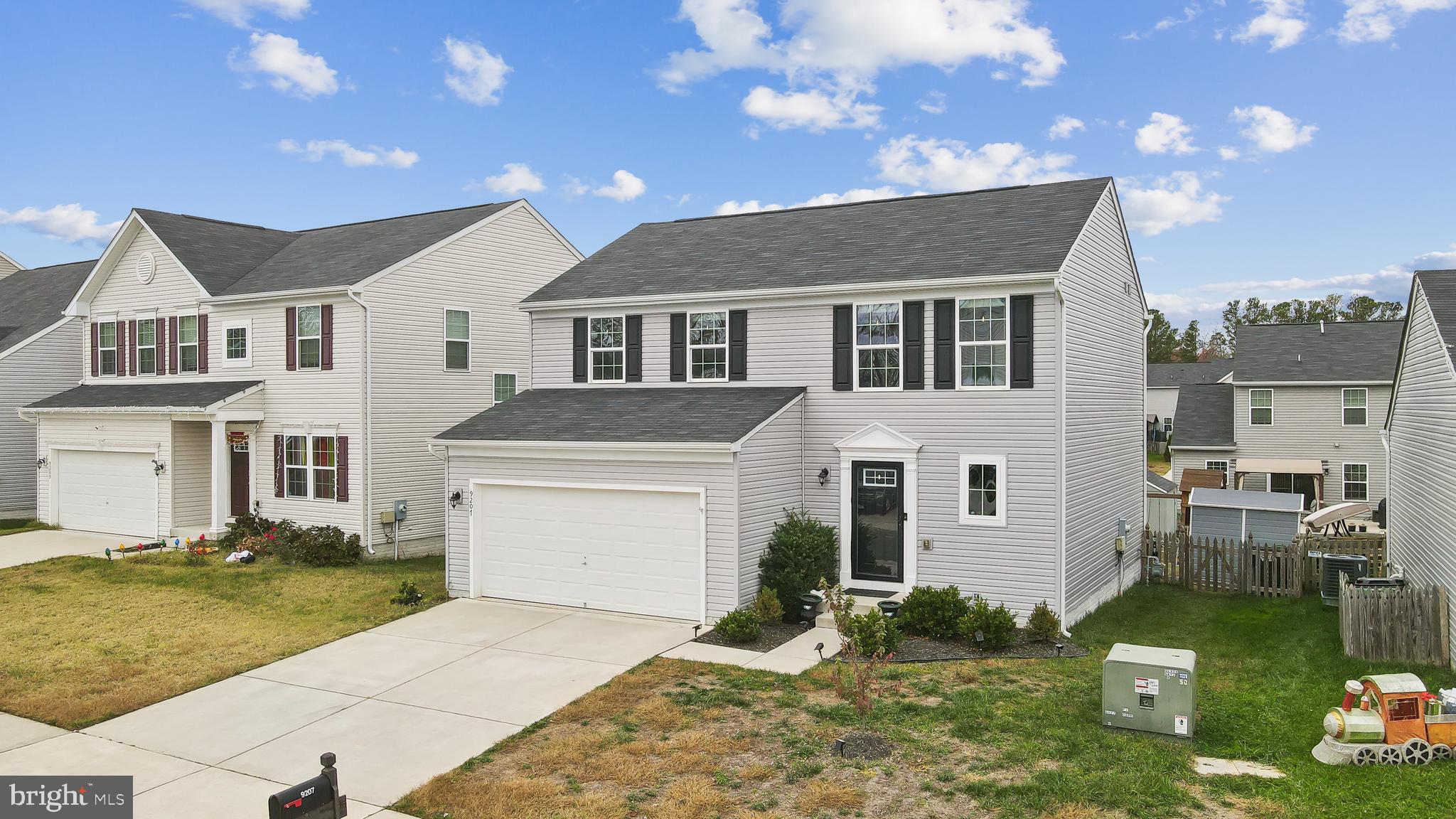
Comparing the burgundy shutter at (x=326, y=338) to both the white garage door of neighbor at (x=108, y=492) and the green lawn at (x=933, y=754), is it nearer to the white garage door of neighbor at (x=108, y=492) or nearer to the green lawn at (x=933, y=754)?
the white garage door of neighbor at (x=108, y=492)

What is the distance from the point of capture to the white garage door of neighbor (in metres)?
23.0

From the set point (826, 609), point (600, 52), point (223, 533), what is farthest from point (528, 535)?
point (600, 52)

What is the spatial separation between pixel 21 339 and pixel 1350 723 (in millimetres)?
33320

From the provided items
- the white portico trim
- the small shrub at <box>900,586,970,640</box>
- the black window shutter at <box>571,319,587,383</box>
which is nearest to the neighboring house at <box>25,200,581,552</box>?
the black window shutter at <box>571,319,587,383</box>

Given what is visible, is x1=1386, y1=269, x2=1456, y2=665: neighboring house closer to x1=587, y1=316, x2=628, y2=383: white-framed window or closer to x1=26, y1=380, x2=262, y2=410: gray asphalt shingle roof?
x1=587, y1=316, x2=628, y2=383: white-framed window

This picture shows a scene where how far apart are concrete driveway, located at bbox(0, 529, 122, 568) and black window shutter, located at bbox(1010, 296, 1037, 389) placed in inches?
807

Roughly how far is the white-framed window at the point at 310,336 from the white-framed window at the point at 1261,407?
3061 centimetres

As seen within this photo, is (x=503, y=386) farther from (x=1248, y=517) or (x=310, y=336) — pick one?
(x=1248, y=517)

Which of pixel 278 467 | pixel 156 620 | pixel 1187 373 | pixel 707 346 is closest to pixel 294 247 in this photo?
pixel 278 467

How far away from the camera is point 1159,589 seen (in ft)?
60.6

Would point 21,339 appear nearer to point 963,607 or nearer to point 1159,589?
point 963,607

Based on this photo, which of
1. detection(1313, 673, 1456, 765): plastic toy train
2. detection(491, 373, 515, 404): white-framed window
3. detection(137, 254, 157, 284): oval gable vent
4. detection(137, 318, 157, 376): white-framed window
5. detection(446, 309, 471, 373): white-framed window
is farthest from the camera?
detection(137, 318, 157, 376): white-framed window

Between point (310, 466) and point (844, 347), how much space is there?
13198mm

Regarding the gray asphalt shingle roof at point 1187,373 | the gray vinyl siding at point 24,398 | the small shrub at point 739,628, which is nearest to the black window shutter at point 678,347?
the small shrub at point 739,628
